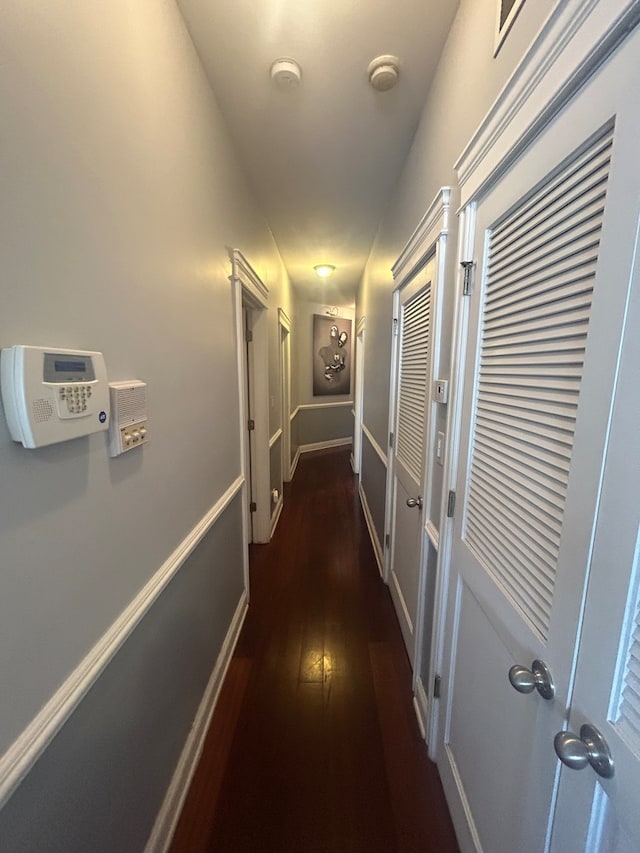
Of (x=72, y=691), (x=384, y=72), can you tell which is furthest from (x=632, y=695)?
(x=384, y=72)

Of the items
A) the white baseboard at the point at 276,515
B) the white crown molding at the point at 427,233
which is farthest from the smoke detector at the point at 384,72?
the white baseboard at the point at 276,515

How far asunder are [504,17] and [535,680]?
152cm

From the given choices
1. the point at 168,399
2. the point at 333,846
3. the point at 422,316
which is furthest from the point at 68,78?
the point at 333,846

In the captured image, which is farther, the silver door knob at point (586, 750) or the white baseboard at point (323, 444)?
the white baseboard at point (323, 444)

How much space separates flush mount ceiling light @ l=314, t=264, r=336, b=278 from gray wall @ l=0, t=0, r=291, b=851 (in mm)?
2586

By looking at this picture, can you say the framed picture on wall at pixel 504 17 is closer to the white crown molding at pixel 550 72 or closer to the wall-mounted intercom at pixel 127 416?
the white crown molding at pixel 550 72

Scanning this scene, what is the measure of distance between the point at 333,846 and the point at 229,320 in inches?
82.3


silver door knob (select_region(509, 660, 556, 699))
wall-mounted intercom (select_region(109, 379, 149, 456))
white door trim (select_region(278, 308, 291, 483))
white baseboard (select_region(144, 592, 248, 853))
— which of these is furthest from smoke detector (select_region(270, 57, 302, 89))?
white baseboard (select_region(144, 592, 248, 853))

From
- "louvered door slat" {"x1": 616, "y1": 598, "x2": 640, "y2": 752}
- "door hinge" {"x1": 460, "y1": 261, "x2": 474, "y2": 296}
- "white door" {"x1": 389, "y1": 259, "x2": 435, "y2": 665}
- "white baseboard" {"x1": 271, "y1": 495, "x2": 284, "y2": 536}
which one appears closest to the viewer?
"louvered door slat" {"x1": 616, "y1": 598, "x2": 640, "y2": 752}

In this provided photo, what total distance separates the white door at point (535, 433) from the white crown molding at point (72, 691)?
92cm

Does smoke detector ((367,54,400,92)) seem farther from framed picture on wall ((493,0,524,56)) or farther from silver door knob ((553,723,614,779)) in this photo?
silver door knob ((553,723,614,779))

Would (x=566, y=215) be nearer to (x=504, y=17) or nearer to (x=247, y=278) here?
(x=504, y=17)

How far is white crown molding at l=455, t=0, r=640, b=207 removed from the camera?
509mm

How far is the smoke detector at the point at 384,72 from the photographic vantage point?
1322mm
